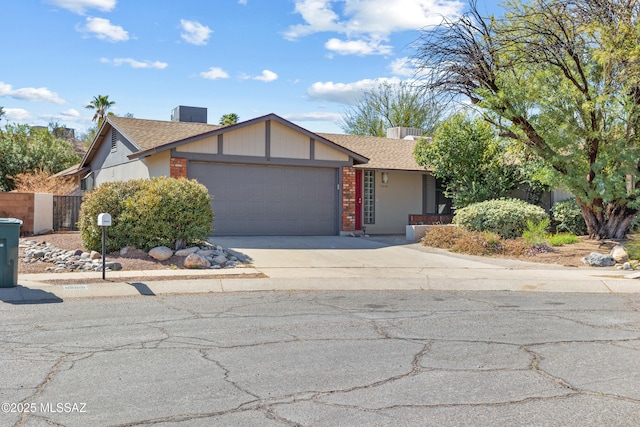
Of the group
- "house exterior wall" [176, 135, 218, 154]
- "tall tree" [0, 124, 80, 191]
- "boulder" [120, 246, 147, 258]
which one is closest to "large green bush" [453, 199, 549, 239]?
"house exterior wall" [176, 135, 218, 154]

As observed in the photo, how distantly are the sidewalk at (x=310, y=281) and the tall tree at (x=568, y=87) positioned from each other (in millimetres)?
4469

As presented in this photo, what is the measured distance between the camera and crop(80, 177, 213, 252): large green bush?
1370 cm

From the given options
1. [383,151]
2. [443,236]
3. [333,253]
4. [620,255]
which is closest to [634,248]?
[620,255]

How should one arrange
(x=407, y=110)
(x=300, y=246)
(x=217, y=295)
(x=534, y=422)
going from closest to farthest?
1. (x=534, y=422)
2. (x=217, y=295)
3. (x=300, y=246)
4. (x=407, y=110)

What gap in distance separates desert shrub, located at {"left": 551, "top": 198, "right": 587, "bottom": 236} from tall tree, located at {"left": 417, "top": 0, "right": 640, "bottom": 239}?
1797 mm

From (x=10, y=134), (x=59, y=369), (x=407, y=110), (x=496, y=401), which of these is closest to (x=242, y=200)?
(x=59, y=369)

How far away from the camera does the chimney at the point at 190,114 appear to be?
87.2ft

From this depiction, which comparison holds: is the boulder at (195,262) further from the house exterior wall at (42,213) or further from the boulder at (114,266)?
the house exterior wall at (42,213)

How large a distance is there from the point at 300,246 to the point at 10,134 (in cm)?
2366

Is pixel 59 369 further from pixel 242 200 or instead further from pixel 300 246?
pixel 242 200

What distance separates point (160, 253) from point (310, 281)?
142 inches

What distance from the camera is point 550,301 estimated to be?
10.3 m

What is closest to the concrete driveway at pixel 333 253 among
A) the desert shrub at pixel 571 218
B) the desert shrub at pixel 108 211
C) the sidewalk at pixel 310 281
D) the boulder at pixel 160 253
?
the sidewalk at pixel 310 281

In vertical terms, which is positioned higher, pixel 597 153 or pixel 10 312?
pixel 597 153
